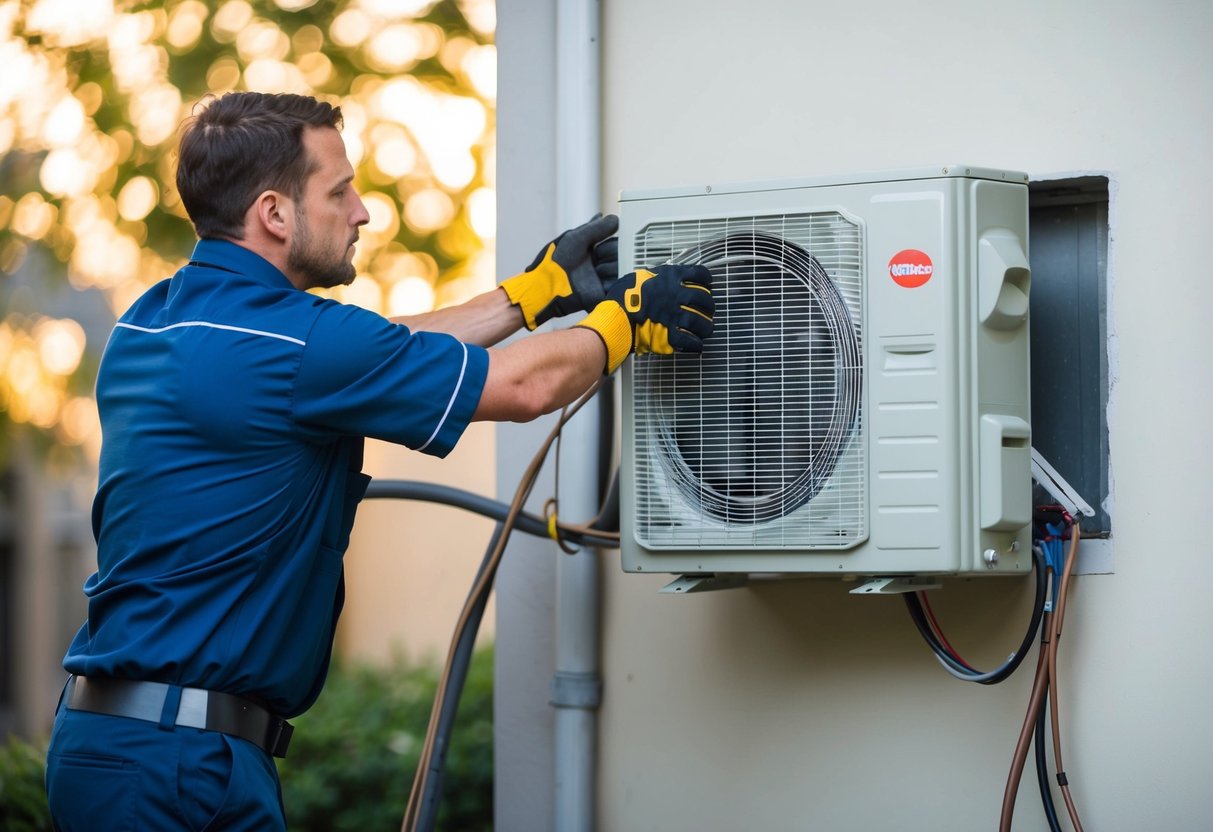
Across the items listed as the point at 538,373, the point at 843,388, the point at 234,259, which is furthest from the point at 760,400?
the point at 234,259

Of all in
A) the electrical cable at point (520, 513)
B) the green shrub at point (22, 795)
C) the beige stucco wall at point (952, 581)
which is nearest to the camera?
the beige stucco wall at point (952, 581)

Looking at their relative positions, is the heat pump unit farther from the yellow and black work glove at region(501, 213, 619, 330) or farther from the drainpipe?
the drainpipe

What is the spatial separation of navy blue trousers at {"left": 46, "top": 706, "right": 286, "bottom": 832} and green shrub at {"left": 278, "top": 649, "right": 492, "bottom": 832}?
377cm

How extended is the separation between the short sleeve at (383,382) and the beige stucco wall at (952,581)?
35.8 inches

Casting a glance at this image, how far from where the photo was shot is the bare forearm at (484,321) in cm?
265

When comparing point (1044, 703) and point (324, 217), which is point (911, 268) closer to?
point (1044, 703)

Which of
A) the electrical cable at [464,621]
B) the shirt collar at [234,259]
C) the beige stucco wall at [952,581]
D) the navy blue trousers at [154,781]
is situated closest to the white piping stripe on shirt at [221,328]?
the shirt collar at [234,259]

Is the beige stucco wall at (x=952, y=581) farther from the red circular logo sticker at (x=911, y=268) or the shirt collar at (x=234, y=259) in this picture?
the shirt collar at (x=234, y=259)

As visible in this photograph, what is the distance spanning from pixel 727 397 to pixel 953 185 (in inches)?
20.9

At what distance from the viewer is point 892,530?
227 centimetres

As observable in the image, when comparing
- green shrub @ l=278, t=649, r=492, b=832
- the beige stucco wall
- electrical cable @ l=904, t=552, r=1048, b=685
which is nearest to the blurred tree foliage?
green shrub @ l=278, t=649, r=492, b=832

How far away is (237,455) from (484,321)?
2.07 feet

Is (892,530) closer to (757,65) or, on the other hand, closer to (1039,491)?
(1039,491)

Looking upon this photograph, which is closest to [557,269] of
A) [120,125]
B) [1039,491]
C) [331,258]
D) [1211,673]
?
[331,258]
